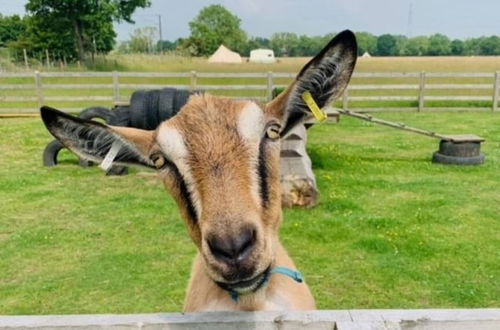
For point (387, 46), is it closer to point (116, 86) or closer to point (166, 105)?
point (116, 86)

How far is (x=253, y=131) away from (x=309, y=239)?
4235 mm

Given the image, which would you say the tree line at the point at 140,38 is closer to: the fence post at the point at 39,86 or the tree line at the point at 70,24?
the tree line at the point at 70,24

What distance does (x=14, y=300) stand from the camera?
4.68 m

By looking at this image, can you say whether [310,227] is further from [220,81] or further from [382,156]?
[220,81]

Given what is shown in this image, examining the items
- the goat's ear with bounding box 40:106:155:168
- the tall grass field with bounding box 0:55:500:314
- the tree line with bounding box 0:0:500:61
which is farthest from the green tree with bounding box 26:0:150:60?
the goat's ear with bounding box 40:106:155:168

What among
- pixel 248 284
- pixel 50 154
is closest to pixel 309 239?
pixel 248 284

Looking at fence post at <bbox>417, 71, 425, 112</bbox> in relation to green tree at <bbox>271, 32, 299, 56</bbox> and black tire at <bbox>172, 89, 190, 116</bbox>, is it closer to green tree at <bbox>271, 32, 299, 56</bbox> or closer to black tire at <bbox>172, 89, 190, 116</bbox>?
black tire at <bbox>172, 89, 190, 116</bbox>

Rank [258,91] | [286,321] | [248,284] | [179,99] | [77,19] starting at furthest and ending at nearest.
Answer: [77,19]
[258,91]
[179,99]
[248,284]
[286,321]

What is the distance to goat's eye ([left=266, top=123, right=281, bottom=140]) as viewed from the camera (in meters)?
2.07

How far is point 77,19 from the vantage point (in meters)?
41.7

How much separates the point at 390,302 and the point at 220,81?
2246 centimetres

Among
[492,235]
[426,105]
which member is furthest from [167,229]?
[426,105]

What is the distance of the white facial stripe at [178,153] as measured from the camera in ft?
6.32

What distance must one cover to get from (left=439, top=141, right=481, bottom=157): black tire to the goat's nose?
8855mm
